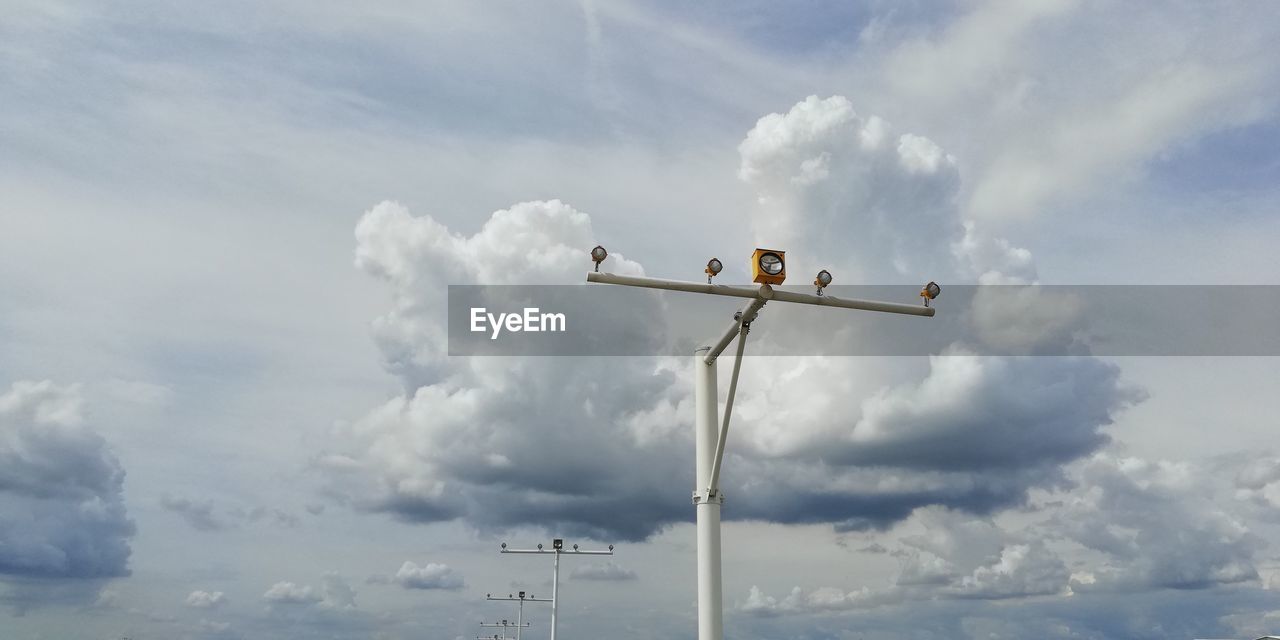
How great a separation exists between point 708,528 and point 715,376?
342cm

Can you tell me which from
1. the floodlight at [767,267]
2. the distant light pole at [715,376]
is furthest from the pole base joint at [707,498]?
the floodlight at [767,267]

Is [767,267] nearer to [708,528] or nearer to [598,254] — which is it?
[598,254]

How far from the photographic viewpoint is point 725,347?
22156 mm

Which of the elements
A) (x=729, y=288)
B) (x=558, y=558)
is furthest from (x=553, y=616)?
(x=729, y=288)

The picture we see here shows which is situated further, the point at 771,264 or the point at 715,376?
the point at 715,376

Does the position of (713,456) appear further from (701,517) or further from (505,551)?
(505,551)

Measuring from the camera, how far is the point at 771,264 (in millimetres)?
20172

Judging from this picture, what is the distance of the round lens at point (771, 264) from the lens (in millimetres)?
20062

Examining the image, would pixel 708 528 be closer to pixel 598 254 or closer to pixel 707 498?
pixel 707 498

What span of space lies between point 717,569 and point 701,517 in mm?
1219

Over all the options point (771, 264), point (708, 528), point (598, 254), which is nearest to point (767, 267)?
point (771, 264)

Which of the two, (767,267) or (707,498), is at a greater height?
(767,267)

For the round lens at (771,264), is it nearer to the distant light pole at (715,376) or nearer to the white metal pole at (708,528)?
the distant light pole at (715,376)

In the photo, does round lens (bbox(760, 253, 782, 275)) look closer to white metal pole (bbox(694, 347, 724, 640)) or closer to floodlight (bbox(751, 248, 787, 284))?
floodlight (bbox(751, 248, 787, 284))
